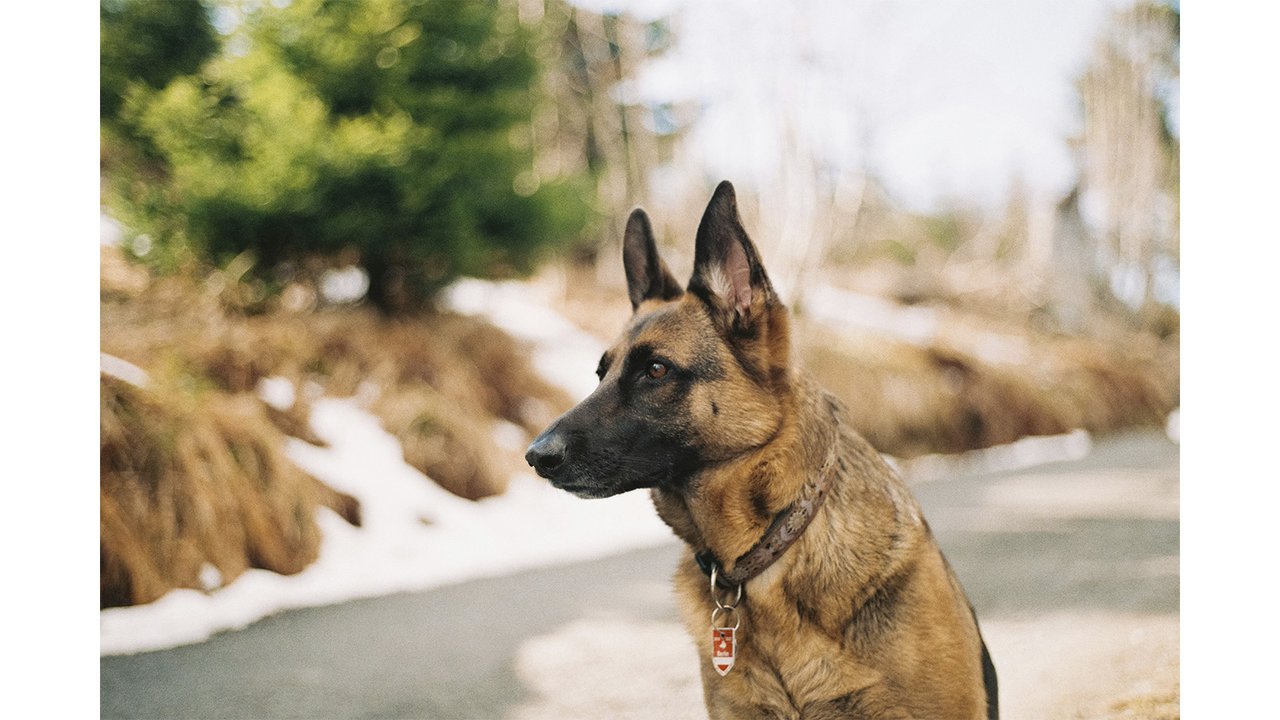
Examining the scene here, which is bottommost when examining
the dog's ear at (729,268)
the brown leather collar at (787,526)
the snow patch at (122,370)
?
the brown leather collar at (787,526)

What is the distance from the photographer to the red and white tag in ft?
5.30

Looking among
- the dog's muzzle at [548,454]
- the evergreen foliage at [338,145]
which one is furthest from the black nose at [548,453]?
the evergreen foliage at [338,145]

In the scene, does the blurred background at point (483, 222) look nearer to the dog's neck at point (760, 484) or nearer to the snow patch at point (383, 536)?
the snow patch at point (383, 536)

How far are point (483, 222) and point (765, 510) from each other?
2.92 meters

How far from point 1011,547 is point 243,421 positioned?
10.1ft

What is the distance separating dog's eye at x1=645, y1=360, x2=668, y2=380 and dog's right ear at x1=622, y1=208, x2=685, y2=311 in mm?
281

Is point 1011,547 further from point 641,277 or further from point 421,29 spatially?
point 421,29

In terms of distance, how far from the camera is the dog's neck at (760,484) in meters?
1.63

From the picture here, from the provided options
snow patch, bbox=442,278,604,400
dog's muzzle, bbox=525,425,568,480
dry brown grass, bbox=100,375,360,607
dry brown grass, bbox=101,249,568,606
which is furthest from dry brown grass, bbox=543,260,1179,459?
dog's muzzle, bbox=525,425,568,480

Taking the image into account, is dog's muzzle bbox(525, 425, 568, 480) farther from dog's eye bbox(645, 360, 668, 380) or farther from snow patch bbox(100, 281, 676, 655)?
snow patch bbox(100, 281, 676, 655)

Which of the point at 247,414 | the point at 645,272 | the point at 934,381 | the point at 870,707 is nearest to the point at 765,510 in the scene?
the point at 870,707

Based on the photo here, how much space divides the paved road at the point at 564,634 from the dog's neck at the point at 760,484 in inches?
35.0
